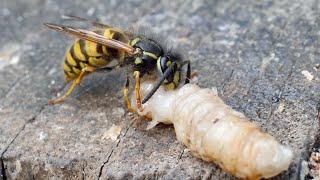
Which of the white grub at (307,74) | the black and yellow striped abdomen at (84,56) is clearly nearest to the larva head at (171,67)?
the black and yellow striped abdomen at (84,56)

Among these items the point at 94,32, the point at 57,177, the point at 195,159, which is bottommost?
the point at 57,177

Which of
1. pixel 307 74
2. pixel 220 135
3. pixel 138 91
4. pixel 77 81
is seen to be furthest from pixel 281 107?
pixel 77 81

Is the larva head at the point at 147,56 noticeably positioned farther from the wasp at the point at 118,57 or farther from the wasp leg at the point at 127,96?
the wasp leg at the point at 127,96

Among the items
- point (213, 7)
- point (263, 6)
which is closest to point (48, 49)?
point (213, 7)

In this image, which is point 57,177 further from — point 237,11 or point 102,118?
point 237,11

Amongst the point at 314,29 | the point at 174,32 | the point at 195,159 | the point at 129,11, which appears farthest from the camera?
the point at 129,11

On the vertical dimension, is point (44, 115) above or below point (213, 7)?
below
